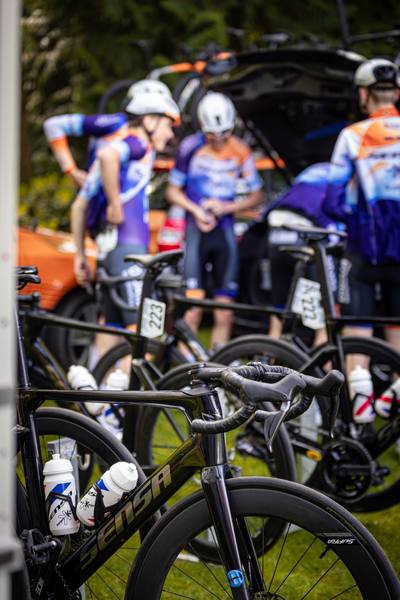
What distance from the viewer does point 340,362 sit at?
318 centimetres

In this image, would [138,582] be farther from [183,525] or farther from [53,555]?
[53,555]

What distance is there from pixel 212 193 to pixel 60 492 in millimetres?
3466

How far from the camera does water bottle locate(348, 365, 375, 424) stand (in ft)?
10.7

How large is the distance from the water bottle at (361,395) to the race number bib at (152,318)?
1.10 metres

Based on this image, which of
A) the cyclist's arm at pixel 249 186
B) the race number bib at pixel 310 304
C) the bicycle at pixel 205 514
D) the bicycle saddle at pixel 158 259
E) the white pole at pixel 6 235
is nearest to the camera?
the white pole at pixel 6 235

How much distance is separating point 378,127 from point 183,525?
108 inches

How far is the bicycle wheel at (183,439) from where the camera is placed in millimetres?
2668

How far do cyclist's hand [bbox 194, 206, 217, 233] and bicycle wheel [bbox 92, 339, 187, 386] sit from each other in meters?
1.71

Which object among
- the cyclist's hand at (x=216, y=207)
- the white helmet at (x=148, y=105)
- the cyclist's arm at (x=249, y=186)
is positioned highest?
the white helmet at (x=148, y=105)

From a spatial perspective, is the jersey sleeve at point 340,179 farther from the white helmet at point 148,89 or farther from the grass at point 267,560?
the grass at point 267,560

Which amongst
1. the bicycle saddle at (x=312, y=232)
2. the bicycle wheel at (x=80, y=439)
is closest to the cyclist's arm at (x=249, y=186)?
the bicycle saddle at (x=312, y=232)

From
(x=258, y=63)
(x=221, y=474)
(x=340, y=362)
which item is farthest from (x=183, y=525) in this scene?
(x=258, y=63)

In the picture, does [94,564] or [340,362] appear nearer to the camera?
[94,564]

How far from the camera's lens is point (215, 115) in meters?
4.95
